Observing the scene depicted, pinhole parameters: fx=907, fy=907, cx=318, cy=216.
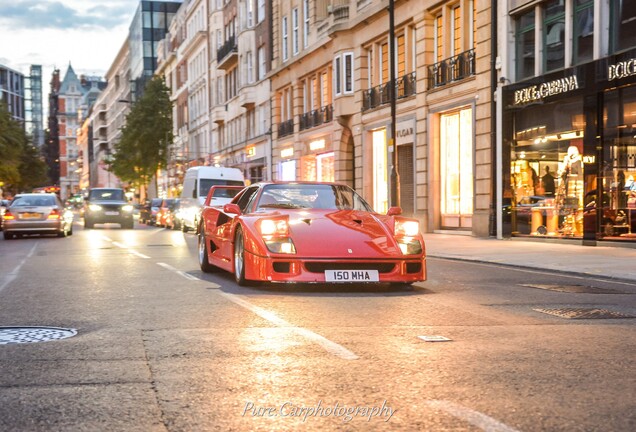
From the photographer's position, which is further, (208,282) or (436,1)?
(436,1)

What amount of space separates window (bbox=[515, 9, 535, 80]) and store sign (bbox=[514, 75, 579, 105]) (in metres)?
0.69

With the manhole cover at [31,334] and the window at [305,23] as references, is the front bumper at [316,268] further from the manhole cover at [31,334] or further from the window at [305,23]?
the window at [305,23]

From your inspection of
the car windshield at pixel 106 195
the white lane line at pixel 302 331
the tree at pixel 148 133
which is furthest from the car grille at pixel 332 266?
the tree at pixel 148 133

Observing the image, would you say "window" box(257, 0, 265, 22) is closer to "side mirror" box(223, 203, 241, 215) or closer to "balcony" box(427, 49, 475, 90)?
"balcony" box(427, 49, 475, 90)

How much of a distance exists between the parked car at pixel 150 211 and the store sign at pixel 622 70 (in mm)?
32556

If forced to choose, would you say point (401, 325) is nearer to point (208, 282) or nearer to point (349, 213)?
point (349, 213)

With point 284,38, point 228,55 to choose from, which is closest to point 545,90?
point 284,38

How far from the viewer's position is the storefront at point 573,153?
20750mm

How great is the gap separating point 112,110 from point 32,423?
154 meters

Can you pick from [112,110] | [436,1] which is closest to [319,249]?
[436,1]

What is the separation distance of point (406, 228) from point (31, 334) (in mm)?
5070

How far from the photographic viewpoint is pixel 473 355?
6.12m

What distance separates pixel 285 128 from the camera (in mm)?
48031

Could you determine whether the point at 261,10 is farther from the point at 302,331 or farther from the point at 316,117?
the point at 302,331
